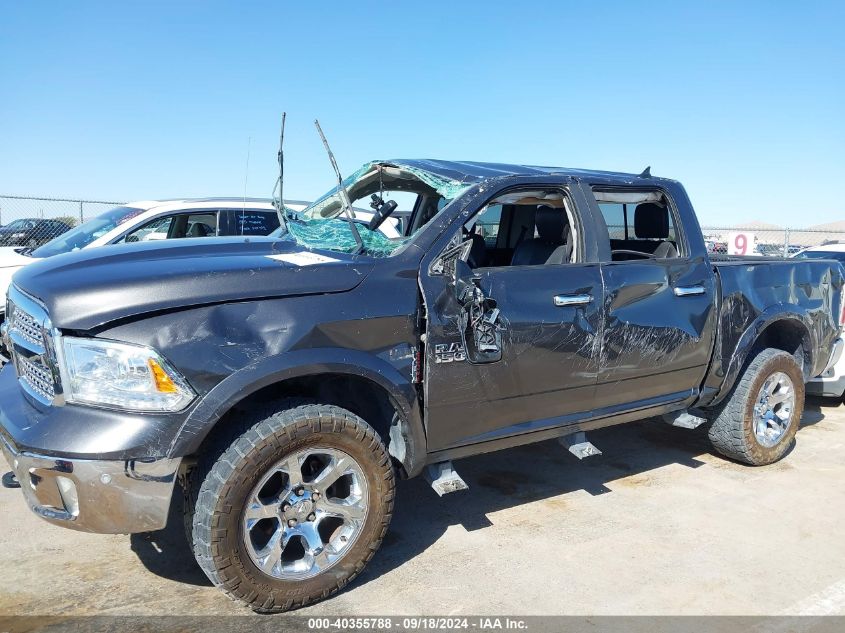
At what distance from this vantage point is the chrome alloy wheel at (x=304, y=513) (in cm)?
279

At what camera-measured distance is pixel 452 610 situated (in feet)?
9.64

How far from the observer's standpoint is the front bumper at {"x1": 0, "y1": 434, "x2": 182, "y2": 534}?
8.20 ft

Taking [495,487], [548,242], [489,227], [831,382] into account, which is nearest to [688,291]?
[548,242]

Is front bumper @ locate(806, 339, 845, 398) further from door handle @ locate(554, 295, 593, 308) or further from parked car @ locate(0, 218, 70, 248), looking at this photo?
parked car @ locate(0, 218, 70, 248)

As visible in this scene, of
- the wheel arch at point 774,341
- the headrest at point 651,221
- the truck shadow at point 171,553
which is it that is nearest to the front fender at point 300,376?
the truck shadow at point 171,553

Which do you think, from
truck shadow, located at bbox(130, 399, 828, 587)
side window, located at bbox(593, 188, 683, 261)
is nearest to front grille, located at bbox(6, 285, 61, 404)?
truck shadow, located at bbox(130, 399, 828, 587)

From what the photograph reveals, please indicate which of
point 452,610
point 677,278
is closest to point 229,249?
point 452,610

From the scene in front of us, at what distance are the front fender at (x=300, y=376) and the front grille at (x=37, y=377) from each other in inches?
23.5

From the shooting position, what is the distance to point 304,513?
288 centimetres

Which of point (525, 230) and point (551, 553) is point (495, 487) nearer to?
point (551, 553)

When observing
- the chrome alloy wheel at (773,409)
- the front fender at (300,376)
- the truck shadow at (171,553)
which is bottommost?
the truck shadow at (171,553)

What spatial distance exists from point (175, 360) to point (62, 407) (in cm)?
50

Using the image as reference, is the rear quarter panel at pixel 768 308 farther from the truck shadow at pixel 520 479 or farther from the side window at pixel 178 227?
the side window at pixel 178 227

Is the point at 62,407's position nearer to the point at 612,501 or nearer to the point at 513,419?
the point at 513,419
